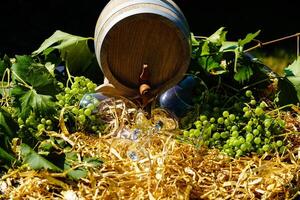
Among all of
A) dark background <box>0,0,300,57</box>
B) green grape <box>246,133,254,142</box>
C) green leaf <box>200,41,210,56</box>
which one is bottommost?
dark background <box>0,0,300,57</box>

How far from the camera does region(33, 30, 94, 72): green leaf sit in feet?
6.10

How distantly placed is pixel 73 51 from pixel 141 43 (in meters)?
0.28

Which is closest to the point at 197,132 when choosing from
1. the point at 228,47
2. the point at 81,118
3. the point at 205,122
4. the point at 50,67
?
the point at 205,122

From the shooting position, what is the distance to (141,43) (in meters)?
1.65

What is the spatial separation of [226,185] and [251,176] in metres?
0.05

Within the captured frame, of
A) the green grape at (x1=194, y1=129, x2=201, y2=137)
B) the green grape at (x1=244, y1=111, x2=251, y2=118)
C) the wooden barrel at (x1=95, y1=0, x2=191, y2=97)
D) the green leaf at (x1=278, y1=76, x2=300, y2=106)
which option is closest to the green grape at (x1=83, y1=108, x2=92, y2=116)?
the wooden barrel at (x1=95, y1=0, x2=191, y2=97)

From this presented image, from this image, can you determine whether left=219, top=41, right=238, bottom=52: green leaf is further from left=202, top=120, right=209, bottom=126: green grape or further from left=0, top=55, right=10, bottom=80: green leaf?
left=0, top=55, right=10, bottom=80: green leaf

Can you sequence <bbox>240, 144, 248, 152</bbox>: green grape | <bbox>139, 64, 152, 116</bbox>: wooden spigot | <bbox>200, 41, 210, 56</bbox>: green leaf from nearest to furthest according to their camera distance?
<bbox>240, 144, 248, 152</bbox>: green grape, <bbox>139, 64, 152, 116</bbox>: wooden spigot, <bbox>200, 41, 210, 56</bbox>: green leaf

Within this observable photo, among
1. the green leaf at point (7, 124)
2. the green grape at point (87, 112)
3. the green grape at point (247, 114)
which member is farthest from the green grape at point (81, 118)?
the green grape at point (247, 114)

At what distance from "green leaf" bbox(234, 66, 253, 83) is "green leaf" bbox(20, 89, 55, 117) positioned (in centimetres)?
44

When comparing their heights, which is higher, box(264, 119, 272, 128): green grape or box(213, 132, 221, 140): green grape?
box(264, 119, 272, 128): green grape

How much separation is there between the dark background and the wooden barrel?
1945mm

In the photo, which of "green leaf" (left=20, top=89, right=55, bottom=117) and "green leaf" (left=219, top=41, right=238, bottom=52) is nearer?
"green leaf" (left=20, top=89, right=55, bottom=117)

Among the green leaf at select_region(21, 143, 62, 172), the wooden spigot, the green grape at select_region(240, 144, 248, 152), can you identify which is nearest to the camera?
the green leaf at select_region(21, 143, 62, 172)
